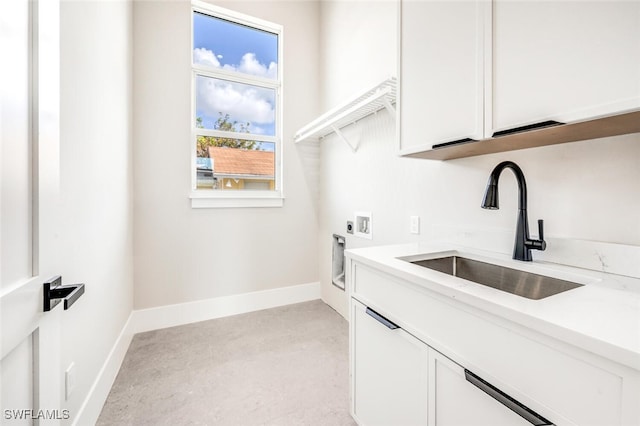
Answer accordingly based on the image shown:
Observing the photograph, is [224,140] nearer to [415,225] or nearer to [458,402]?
[415,225]

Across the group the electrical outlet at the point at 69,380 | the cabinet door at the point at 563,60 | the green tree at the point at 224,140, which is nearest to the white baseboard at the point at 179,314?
the electrical outlet at the point at 69,380

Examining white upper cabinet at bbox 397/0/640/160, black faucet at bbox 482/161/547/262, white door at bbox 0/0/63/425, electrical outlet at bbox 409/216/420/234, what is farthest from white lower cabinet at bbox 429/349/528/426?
white door at bbox 0/0/63/425

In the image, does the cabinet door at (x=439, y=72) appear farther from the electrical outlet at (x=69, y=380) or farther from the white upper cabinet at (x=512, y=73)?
the electrical outlet at (x=69, y=380)

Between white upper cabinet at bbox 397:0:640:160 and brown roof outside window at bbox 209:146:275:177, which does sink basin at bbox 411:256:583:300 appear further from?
brown roof outside window at bbox 209:146:275:177

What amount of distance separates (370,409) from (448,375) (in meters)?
0.55

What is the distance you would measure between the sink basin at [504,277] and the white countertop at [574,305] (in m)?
0.03

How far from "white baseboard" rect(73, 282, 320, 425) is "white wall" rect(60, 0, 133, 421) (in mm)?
92

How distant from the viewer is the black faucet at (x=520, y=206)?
3.69 ft

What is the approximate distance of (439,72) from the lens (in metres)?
1.25

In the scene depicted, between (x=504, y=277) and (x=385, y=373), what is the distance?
659 millimetres

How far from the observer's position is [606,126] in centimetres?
86

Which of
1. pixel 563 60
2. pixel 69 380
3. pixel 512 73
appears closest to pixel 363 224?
pixel 512 73

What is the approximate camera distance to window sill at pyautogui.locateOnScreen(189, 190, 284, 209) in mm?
2645

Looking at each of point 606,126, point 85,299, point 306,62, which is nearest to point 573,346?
point 606,126
